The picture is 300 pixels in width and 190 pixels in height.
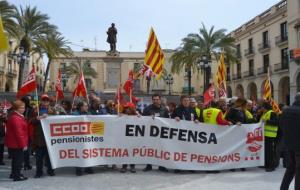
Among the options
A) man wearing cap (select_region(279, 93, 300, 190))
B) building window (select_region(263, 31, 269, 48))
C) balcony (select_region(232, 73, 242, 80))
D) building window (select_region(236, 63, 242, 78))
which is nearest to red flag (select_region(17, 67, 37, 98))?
man wearing cap (select_region(279, 93, 300, 190))

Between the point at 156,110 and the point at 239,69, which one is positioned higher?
the point at 239,69

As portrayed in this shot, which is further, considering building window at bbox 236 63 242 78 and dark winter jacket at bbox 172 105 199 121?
building window at bbox 236 63 242 78

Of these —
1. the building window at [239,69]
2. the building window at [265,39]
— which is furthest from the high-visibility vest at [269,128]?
the building window at [239,69]

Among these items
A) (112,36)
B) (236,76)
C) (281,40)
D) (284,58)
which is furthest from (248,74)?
(112,36)

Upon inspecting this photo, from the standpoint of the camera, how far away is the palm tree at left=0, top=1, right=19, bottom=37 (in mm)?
29188

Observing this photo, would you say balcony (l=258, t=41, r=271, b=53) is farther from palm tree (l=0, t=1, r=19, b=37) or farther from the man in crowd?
the man in crowd

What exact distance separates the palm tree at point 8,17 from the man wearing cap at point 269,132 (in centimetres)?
2444

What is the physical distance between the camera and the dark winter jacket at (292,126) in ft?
19.1

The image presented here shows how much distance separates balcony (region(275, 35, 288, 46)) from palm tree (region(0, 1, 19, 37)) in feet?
86.6

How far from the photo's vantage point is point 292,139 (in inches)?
231

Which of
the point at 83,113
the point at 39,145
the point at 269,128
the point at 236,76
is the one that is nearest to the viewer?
the point at 39,145

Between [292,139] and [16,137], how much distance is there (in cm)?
490

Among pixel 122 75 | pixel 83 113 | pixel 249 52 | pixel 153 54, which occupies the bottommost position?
pixel 83 113

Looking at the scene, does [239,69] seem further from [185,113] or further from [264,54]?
[185,113]
